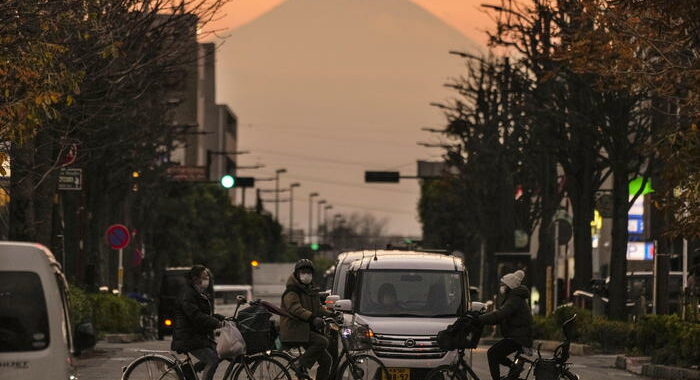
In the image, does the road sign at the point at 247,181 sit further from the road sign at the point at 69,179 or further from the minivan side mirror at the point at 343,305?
the minivan side mirror at the point at 343,305

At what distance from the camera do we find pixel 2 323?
1277 cm

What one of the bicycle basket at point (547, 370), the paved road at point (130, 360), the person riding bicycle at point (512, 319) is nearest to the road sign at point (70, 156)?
the paved road at point (130, 360)

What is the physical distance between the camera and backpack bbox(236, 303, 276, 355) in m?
20.0

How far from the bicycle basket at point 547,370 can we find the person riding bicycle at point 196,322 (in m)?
3.41

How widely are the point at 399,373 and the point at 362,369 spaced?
127cm

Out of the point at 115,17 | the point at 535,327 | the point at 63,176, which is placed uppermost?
the point at 115,17

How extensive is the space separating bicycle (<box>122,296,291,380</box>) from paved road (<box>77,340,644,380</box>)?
7139 mm

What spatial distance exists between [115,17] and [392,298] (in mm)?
9447

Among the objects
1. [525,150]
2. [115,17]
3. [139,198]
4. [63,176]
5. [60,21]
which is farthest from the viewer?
[139,198]

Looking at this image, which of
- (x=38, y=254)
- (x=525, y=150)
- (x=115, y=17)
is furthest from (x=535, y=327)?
(x=38, y=254)

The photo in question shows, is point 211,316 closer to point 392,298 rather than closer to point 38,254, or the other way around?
A: point 392,298

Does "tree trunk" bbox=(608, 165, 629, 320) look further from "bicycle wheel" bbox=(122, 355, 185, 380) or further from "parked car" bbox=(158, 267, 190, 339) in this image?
"bicycle wheel" bbox=(122, 355, 185, 380)

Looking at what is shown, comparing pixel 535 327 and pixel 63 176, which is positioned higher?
pixel 63 176

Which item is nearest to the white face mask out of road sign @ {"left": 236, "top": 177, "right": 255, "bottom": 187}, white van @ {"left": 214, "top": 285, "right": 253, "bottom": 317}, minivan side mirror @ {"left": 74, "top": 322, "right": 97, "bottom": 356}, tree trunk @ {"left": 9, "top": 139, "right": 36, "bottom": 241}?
minivan side mirror @ {"left": 74, "top": 322, "right": 97, "bottom": 356}
